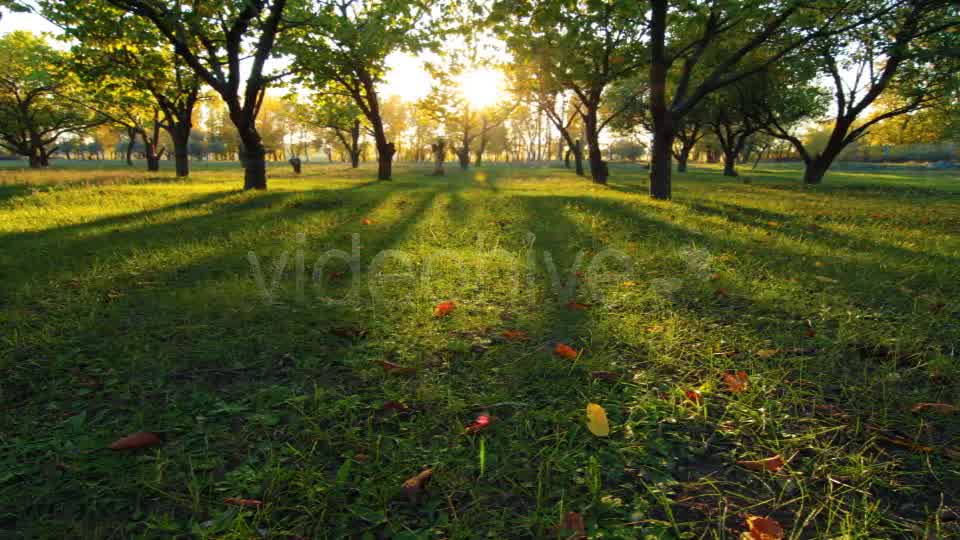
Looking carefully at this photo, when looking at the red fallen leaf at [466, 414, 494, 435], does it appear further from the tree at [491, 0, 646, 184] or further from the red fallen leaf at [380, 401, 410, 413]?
the tree at [491, 0, 646, 184]

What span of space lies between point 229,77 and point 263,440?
45.7ft

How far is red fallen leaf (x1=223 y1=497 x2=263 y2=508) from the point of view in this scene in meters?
1.52

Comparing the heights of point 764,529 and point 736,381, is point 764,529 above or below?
below

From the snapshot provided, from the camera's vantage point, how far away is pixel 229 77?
492 inches

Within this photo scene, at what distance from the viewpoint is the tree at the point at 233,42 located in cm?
1062

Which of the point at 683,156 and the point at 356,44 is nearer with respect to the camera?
the point at 356,44

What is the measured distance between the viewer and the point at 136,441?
1.81 meters

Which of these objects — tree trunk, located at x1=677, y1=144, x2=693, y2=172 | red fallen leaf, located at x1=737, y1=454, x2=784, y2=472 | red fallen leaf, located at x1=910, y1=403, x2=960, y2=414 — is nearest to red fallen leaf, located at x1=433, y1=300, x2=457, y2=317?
red fallen leaf, located at x1=737, y1=454, x2=784, y2=472

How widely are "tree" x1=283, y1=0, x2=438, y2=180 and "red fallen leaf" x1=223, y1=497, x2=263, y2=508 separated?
583cm

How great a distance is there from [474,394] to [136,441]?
150 cm

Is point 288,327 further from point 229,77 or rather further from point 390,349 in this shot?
point 229,77

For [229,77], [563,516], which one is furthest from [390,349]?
[229,77]

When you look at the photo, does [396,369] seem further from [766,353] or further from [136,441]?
[766,353]

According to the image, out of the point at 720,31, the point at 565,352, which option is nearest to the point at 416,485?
the point at 565,352
